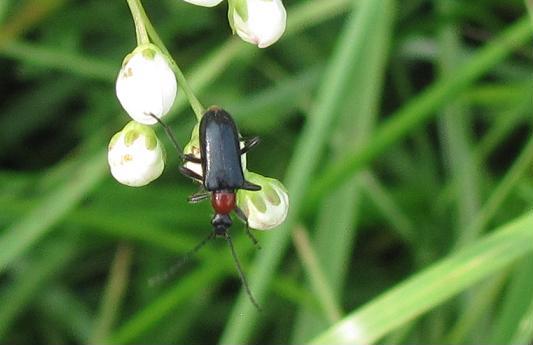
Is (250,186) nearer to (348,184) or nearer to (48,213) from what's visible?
(48,213)

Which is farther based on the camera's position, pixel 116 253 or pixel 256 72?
pixel 256 72

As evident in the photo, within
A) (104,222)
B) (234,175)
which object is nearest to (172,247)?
(104,222)

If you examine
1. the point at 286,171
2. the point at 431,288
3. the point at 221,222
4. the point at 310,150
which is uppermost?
the point at 286,171

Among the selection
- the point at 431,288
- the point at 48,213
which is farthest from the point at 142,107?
the point at 48,213

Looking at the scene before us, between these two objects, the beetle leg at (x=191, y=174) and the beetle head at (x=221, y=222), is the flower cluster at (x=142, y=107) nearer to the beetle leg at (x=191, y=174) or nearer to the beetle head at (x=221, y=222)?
the beetle leg at (x=191, y=174)

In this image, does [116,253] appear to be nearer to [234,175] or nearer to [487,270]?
[487,270]
